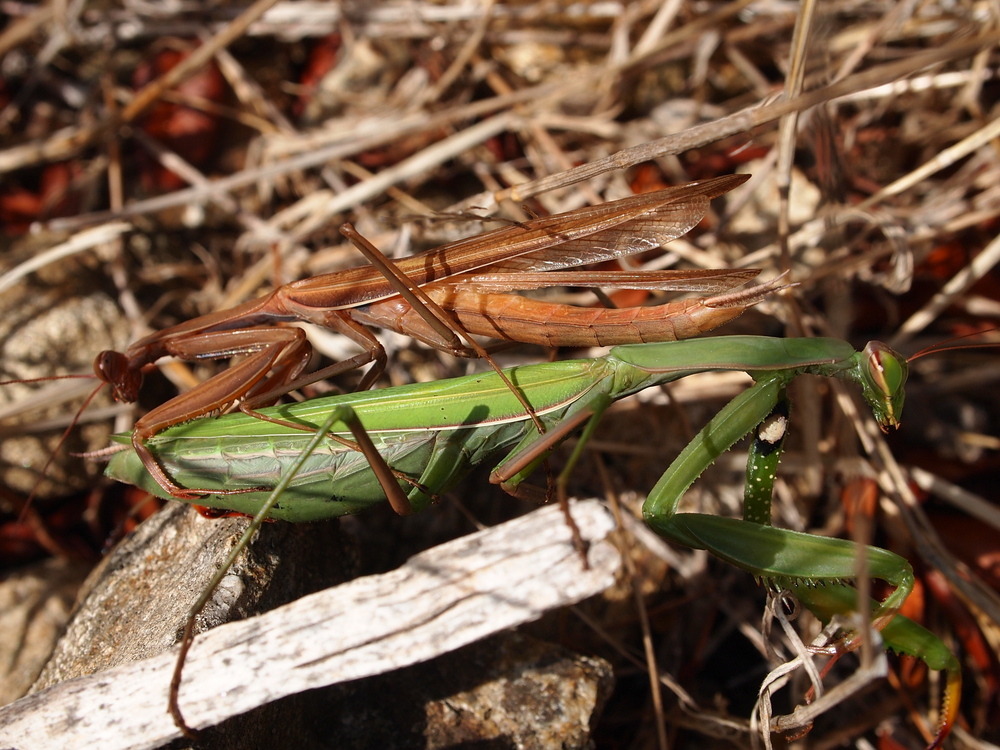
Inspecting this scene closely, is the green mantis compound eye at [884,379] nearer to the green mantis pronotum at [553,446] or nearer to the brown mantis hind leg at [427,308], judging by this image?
the green mantis pronotum at [553,446]

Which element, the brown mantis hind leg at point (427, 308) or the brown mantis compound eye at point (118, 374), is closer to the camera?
the brown mantis hind leg at point (427, 308)

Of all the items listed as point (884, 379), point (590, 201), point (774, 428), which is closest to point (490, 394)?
point (774, 428)

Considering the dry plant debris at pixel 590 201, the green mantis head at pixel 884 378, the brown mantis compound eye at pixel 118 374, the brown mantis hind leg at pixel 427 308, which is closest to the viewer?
the green mantis head at pixel 884 378

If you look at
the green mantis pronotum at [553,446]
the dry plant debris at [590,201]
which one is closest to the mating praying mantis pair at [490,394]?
the green mantis pronotum at [553,446]

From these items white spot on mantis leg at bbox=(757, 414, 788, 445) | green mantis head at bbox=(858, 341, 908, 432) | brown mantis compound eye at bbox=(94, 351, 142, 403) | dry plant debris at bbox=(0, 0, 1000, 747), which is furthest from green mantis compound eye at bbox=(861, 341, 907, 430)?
brown mantis compound eye at bbox=(94, 351, 142, 403)

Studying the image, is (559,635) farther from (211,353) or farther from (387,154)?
(387,154)

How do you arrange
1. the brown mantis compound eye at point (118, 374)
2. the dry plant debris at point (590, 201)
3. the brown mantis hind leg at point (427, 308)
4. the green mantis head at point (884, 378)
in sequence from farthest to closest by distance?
the dry plant debris at point (590, 201)
the brown mantis compound eye at point (118, 374)
the brown mantis hind leg at point (427, 308)
the green mantis head at point (884, 378)

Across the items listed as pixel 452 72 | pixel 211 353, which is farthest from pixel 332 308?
pixel 452 72
